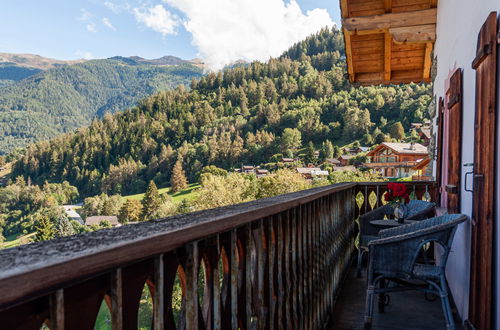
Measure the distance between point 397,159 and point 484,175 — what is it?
4801 cm

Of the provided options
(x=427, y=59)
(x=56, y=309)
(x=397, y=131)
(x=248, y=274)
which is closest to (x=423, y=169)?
(x=427, y=59)

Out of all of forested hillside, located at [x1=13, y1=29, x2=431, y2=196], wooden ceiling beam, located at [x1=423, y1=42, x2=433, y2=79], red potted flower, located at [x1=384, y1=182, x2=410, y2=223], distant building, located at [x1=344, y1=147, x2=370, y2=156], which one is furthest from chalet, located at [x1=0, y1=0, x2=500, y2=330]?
forested hillside, located at [x1=13, y1=29, x2=431, y2=196]

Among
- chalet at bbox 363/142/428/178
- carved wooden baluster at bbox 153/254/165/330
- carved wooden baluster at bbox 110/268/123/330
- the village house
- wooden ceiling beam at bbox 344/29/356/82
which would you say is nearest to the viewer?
carved wooden baluster at bbox 110/268/123/330

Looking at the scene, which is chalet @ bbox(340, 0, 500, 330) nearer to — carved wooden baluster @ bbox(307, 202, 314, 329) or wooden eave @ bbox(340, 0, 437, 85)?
wooden eave @ bbox(340, 0, 437, 85)

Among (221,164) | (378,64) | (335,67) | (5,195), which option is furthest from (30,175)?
(378,64)

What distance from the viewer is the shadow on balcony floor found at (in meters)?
2.74

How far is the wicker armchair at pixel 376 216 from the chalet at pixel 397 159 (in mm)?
40261

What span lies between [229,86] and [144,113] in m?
23.3

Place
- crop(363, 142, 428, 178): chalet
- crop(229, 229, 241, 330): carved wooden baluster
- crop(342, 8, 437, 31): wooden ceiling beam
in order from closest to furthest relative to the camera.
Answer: crop(229, 229, 241, 330): carved wooden baluster → crop(342, 8, 437, 31): wooden ceiling beam → crop(363, 142, 428, 178): chalet

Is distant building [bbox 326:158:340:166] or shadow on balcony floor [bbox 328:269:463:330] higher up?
shadow on balcony floor [bbox 328:269:463:330]

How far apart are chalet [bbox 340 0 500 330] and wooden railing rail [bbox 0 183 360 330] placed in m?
0.93

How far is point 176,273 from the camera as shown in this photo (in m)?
0.81

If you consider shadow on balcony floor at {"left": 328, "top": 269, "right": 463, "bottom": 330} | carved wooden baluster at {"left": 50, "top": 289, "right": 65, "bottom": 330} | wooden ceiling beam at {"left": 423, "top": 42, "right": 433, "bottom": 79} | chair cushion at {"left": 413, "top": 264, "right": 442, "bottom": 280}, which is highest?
wooden ceiling beam at {"left": 423, "top": 42, "right": 433, "bottom": 79}

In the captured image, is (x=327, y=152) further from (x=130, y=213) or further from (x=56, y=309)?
(x=56, y=309)
